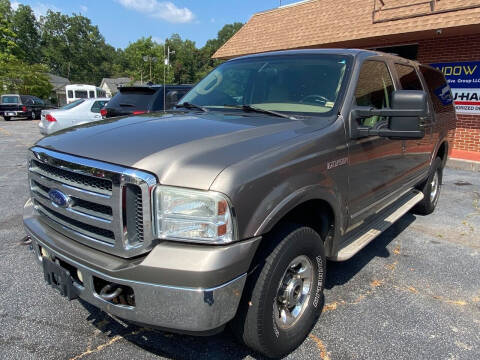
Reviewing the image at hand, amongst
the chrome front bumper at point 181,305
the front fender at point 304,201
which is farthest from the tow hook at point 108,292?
the front fender at point 304,201

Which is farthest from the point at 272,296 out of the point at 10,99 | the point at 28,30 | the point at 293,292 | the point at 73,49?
the point at 73,49

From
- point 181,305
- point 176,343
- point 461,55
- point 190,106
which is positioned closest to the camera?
point 181,305

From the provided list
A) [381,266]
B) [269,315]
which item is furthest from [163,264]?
[381,266]

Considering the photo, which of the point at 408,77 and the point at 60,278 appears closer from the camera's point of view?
the point at 60,278

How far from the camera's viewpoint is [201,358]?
7.37 feet

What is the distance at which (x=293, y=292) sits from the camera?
2.27 m

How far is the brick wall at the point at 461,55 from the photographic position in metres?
8.99

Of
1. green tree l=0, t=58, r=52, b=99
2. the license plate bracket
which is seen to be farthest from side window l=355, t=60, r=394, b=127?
green tree l=0, t=58, r=52, b=99

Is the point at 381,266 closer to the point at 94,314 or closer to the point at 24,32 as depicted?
the point at 94,314

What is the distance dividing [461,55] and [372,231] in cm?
831

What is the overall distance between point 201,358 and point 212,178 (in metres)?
1.26

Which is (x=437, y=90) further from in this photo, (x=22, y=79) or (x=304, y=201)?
(x=22, y=79)

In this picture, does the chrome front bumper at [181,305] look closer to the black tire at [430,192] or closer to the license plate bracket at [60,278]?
the license plate bracket at [60,278]

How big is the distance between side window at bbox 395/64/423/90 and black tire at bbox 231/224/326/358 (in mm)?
2271
